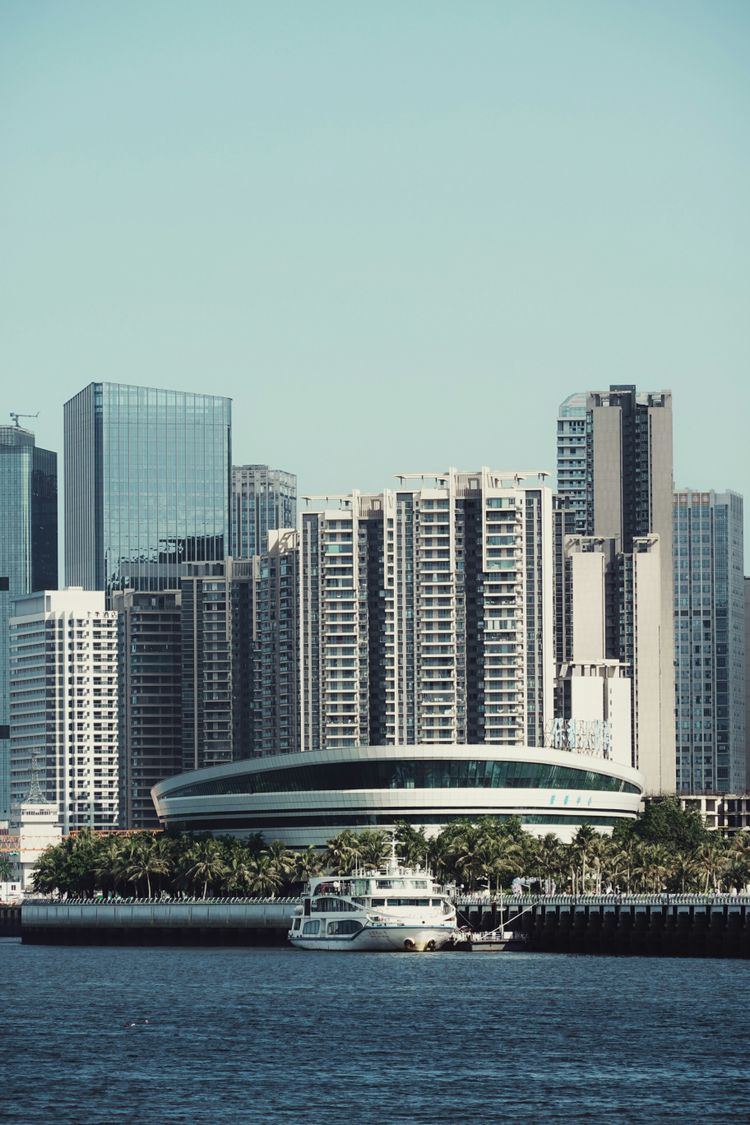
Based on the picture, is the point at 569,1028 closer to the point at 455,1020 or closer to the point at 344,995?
the point at 455,1020

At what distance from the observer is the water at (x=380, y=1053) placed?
386ft

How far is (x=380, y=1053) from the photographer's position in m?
139

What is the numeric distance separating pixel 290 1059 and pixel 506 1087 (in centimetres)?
1675

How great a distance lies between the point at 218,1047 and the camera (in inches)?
5630

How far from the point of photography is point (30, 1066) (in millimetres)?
134000

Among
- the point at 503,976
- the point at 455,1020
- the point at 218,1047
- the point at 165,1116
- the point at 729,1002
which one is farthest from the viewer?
the point at 503,976

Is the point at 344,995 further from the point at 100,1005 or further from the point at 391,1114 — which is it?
the point at 391,1114

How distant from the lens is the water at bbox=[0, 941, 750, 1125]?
386 feet

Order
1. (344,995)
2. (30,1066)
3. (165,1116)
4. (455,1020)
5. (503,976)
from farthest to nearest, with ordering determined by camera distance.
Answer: (503,976) → (344,995) → (455,1020) → (30,1066) → (165,1116)

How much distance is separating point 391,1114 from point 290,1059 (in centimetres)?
2194

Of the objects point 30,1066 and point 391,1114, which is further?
point 30,1066

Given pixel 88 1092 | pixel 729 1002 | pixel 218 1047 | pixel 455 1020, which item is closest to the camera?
pixel 88 1092

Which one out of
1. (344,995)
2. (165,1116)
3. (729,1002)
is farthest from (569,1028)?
(165,1116)

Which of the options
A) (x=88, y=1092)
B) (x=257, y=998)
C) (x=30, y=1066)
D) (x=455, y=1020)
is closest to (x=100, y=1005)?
(x=257, y=998)
